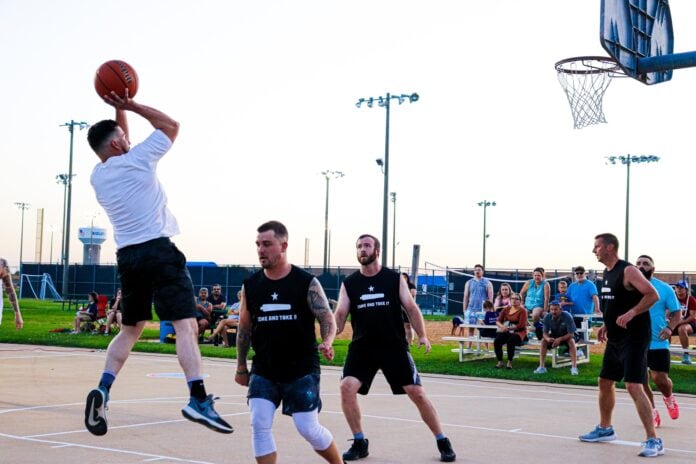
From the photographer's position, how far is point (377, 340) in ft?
29.2

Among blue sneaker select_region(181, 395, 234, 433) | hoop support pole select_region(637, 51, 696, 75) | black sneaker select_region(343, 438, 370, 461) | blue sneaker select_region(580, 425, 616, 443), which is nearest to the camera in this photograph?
blue sneaker select_region(181, 395, 234, 433)

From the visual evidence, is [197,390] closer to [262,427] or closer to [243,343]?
[262,427]

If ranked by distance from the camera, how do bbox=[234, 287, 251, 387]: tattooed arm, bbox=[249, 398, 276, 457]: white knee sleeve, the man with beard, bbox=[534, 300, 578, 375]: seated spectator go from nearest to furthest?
bbox=[249, 398, 276, 457]: white knee sleeve, bbox=[234, 287, 251, 387]: tattooed arm, the man with beard, bbox=[534, 300, 578, 375]: seated spectator

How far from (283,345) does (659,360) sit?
6.14m

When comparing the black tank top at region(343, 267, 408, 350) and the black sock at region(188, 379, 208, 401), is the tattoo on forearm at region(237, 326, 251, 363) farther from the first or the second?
the black tank top at region(343, 267, 408, 350)

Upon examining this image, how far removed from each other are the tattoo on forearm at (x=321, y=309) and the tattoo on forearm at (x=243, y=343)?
55 cm

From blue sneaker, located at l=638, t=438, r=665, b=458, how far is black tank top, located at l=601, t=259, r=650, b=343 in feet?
3.50

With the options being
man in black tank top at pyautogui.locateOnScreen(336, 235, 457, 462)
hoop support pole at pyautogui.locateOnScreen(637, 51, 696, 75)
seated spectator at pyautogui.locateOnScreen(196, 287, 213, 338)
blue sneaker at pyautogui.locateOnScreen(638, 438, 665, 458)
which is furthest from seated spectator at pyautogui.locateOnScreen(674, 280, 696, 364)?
seated spectator at pyautogui.locateOnScreen(196, 287, 213, 338)

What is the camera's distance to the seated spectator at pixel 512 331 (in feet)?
58.0

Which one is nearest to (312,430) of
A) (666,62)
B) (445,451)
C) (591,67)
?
(445,451)

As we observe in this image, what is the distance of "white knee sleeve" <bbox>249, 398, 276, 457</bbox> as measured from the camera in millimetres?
6367

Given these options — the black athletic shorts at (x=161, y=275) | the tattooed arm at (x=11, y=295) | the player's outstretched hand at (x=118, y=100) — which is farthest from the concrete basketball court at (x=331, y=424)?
the player's outstretched hand at (x=118, y=100)

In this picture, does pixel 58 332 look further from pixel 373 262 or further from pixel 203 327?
pixel 373 262

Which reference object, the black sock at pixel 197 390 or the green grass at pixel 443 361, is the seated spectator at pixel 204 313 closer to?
the green grass at pixel 443 361
